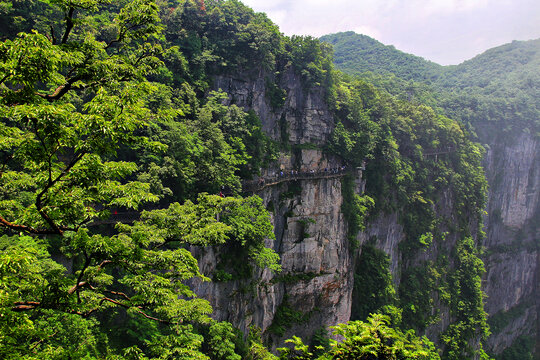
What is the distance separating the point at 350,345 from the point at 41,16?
967 inches

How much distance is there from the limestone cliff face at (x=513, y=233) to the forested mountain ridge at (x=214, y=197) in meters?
11.8

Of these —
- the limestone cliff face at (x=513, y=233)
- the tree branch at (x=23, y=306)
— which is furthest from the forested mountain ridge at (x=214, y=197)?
the limestone cliff face at (x=513, y=233)

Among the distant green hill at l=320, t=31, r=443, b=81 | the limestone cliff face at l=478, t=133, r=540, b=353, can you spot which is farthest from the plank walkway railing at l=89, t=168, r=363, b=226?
the distant green hill at l=320, t=31, r=443, b=81

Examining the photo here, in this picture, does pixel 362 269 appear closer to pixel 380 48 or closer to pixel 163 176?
pixel 163 176

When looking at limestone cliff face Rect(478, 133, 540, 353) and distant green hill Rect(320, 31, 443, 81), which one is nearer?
limestone cliff face Rect(478, 133, 540, 353)

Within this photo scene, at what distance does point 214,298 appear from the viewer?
18.8 metres

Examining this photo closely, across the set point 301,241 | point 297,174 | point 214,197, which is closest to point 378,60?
point 297,174

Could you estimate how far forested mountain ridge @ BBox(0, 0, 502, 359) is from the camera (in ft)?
18.0

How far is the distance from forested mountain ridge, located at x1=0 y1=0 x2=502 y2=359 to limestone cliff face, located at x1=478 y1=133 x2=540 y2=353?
11.8 m

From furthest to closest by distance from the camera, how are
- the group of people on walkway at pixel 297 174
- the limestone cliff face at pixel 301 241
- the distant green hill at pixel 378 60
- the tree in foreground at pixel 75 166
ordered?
1. the distant green hill at pixel 378 60
2. the group of people on walkway at pixel 297 174
3. the limestone cliff face at pixel 301 241
4. the tree in foreground at pixel 75 166

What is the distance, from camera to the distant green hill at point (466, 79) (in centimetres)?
5631

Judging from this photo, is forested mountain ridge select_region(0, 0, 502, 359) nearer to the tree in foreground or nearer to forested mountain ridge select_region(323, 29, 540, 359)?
the tree in foreground

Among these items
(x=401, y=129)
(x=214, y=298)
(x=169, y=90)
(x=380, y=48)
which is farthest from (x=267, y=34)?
(x=380, y=48)

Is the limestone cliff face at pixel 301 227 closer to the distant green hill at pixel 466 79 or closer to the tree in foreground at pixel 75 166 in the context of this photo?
the tree in foreground at pixel 75 166
